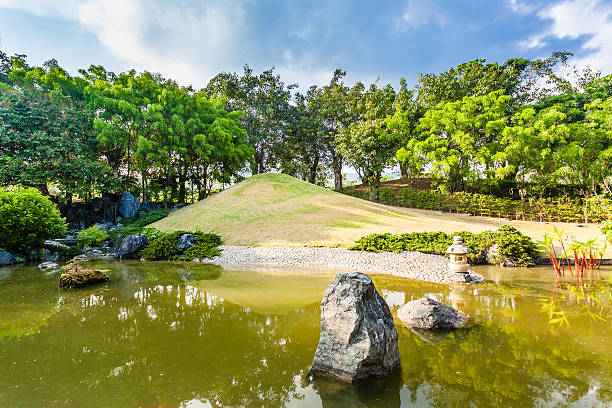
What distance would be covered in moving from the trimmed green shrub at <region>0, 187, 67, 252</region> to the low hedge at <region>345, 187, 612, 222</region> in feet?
76.5

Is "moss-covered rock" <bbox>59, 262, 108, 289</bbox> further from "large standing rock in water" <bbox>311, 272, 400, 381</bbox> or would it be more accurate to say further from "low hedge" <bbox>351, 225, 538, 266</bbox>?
"low hedge" <bbox>351, 225, 538, 266</bbox>

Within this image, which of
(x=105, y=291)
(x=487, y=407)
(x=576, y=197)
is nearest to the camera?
(x=487, y=407)

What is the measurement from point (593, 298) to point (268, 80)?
30.4 meters

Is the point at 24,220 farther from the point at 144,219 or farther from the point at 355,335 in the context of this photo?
the point at 355,335

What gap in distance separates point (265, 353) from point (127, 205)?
22.0 meters

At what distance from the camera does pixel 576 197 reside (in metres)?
18.4

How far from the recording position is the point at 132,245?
11914 millimetres

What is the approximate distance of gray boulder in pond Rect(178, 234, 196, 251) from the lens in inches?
475

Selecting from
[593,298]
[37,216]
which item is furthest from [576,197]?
[37,216]

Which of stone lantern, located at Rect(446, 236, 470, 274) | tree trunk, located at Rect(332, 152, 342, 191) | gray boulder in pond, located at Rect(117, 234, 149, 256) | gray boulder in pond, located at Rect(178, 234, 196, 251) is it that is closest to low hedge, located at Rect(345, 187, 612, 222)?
tree trunk, located at Rect(332, 152, 342, 191)

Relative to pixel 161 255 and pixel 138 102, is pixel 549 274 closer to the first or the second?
pixel 161 255

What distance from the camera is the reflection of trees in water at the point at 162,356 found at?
109 inches

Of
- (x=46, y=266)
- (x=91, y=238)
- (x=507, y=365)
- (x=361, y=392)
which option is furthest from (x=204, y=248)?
(x=507, y=365)

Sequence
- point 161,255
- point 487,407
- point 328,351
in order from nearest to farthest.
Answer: point 487,407, point 328,351, point 161,255
